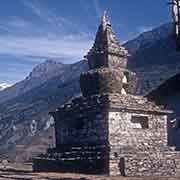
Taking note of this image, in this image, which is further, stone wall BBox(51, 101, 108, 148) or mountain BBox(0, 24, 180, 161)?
mountain BBox(0, 24, 180, 161)

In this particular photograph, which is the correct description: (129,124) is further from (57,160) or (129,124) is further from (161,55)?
(161,55)

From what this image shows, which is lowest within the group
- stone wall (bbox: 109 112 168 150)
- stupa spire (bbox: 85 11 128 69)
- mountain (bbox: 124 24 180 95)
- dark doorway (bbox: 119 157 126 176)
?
dark doorway (bbox: 119 157 126 176)

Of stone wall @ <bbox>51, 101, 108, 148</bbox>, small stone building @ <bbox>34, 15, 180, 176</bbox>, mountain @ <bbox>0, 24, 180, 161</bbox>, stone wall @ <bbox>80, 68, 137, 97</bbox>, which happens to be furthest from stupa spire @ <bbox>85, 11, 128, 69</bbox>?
mountain @ <bbox>0, 24, 180, 161</bbox>

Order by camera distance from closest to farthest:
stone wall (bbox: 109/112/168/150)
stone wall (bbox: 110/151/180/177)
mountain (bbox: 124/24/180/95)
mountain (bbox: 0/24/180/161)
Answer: stone wall (bbox: 110/151/180/177) < stone wall (bbox: 109/112/168/150) < mountain (bbox: 0/24/180/161) < mountain (bbox: 124/24/180/95)

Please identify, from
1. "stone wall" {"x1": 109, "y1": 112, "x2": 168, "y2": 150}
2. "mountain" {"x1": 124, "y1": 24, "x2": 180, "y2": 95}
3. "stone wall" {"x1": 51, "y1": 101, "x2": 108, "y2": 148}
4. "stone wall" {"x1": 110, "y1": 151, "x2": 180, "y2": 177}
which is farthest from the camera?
"mountain" {"x1": 124, "y1": 24, "x2": 180, "y2": 95}

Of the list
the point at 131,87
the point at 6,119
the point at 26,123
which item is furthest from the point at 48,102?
the point at 131,87

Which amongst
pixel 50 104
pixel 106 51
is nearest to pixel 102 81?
pixel 106 51

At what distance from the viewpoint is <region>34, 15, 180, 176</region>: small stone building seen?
1655 cm

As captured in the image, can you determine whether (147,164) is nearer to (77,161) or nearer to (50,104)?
(77,161)

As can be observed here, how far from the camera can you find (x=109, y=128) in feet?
55.8

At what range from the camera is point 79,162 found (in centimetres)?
1680

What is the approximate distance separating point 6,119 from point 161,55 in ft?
126

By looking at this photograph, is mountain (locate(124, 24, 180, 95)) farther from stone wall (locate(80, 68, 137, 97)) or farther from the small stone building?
stone wall (locate(80, 68, 137, 97))

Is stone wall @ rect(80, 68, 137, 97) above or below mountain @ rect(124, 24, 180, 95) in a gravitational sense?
below
